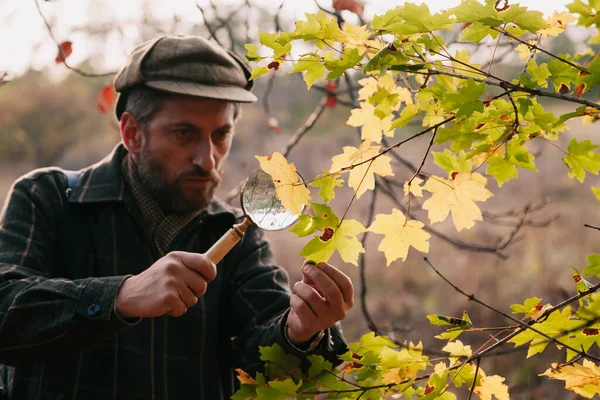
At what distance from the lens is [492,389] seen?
127cm

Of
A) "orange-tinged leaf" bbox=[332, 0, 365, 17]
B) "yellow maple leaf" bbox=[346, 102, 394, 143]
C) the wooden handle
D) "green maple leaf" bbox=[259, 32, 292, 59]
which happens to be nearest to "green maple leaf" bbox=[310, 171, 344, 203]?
"yellow maple leaf" bbox=[346, 102, 394, 143]

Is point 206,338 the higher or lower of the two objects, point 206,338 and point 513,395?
the higher

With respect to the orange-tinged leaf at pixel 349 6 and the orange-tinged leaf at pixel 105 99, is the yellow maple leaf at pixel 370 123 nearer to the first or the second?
the orange-tinged leaf at pixel 349 6

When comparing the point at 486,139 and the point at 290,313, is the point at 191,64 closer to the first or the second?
the point at 290,313

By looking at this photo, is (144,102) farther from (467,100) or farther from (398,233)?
(467,100)

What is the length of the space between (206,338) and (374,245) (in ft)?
23.2

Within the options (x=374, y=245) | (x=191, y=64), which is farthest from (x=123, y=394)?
(x=374, y=245)

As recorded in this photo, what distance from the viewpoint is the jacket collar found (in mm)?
2067

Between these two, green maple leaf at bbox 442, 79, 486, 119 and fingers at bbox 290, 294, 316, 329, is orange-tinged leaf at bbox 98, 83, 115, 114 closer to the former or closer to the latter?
fingers at bbox 290, 294, 316, 329

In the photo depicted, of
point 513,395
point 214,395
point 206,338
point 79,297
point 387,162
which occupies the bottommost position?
point 513,395

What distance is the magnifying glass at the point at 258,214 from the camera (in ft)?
4.74

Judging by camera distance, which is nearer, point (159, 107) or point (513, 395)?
point (159, 107)

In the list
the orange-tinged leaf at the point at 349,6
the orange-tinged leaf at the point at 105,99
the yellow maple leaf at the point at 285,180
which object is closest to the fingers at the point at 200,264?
the yellow maple leaf at the point at 285,180

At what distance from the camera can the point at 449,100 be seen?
1.05 metres
